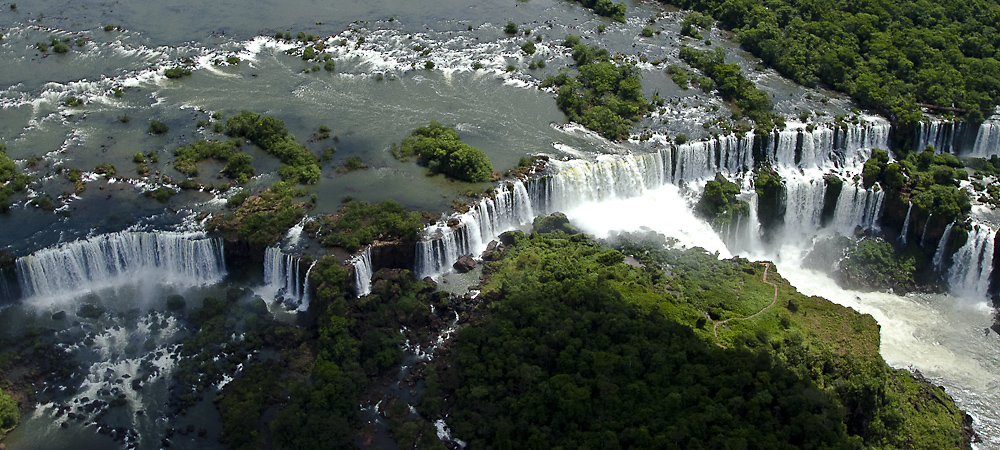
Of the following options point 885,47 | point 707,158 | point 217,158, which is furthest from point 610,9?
point 217,158

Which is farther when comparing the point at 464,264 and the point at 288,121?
the point at 288,121

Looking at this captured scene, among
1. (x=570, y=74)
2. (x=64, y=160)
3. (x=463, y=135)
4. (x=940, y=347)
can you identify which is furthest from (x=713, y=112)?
(x=64, y=160)

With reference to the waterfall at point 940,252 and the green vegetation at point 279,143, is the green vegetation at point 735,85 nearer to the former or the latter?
→ the waterfall at point 940,252

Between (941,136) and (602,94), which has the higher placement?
(602,94)

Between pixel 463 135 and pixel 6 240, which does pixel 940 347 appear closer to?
pixel 463 135

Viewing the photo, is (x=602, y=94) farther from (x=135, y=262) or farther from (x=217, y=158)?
(x=135, y=262)

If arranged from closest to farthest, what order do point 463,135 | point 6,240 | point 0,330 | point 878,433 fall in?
point 878,433 → point 0,330 → point 6,240 → point 463,135

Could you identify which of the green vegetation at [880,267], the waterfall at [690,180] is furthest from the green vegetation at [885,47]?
the green vegetation at [880,267]
